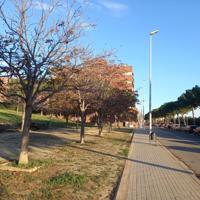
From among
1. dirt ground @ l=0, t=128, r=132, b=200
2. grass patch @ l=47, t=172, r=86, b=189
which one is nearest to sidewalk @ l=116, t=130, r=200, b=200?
dirt ground @ l=0, t=128, r=132, b=200

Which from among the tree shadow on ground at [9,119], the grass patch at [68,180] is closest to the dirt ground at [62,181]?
the grass patch at [68,180]

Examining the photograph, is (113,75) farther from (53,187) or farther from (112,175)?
(53,187)

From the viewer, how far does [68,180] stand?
1185 centimetres

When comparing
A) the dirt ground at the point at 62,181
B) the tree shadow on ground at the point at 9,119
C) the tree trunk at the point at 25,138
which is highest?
the tree shadow on ground at the point at 9,119

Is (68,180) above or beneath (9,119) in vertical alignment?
beneath

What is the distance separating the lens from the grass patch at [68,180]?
11.3 meters

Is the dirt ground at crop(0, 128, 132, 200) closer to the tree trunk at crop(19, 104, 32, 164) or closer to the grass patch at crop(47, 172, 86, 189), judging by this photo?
the grass patch at crop(47, 172, 86, 189)

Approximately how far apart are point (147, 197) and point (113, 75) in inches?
833

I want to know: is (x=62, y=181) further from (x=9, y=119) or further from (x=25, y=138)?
(x=9, y=119)

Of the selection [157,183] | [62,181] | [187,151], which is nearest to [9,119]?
[187,151]

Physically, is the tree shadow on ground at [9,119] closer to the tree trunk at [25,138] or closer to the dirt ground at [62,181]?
the dirt ground at [62,181]

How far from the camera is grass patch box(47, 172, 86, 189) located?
37.1 ft

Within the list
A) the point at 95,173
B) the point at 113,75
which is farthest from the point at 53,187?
the point at 113,75

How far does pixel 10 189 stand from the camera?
10141mm
